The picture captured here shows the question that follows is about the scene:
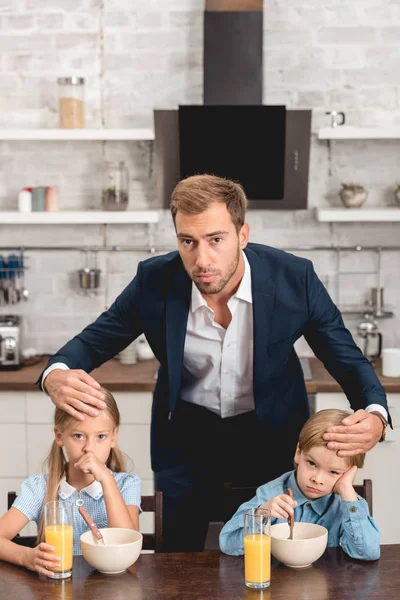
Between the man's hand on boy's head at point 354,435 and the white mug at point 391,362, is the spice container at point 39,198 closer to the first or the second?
the white mug at point 391,362

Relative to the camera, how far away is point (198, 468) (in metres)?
2.53

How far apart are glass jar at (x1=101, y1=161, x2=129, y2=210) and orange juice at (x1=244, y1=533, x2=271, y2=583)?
253 centimetres

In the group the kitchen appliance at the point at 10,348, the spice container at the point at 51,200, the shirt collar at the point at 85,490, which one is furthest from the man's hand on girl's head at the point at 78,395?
the spice container at the point at 51,200

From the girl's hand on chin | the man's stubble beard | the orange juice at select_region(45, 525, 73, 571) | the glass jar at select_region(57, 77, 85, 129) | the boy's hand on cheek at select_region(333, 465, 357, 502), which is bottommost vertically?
the orange juice at select_region(45, 525, 73, 571)

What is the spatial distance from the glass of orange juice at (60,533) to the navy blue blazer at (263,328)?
0.61m

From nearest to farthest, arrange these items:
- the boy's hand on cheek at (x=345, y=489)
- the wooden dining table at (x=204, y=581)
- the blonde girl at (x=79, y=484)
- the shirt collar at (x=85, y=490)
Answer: the wooden dining table at (x=204, y=581) → the boy's hand on cheek at (x=345, y=489) → the blonde girl at (x=79, y=484) → the shirt collar at (x=85, y=490)

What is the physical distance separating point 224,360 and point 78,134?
1920 millimetres

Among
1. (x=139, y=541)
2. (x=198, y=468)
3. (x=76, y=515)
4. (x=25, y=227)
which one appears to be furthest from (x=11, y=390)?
(x=139, y=541)

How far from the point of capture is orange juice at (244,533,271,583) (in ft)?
5.65

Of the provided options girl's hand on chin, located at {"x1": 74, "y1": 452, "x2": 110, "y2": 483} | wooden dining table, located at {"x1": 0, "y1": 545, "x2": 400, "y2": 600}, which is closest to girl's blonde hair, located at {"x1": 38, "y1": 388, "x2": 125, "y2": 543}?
girl's hand on chin, located at {"x1": 74, "y1": 452, "x2": 110, "y2": 483}

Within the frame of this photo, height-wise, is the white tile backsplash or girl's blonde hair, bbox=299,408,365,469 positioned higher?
girl's blonde hair, bbox=299,408,365,469

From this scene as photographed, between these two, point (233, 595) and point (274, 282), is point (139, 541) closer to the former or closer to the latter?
point (233, 595)

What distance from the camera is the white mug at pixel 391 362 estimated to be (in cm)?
374

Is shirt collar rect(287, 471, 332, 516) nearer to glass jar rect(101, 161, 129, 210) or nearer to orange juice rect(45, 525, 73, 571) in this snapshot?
orange juice rect(45, 525, 73, 571)
